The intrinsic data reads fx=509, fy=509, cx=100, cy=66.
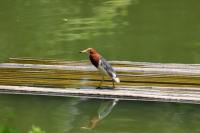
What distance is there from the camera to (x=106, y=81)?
5.28 m

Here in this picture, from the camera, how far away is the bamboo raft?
16.1 ft

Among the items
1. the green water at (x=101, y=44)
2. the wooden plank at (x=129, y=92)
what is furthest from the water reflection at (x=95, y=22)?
the wooden plank at (x=129, y=92)

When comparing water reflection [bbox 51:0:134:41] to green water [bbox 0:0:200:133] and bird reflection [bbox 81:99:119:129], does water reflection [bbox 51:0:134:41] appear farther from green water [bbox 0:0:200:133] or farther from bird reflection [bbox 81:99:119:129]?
bird reflection [bbox 81:99:119:129]

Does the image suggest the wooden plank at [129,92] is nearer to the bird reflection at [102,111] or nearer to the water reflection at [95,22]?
the bird reflection at [102,111]

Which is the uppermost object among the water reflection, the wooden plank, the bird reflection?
the water reflection

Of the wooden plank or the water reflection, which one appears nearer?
the wooden plank

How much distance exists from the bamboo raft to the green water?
3.2 inches

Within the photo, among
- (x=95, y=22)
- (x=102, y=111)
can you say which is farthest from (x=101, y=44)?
(x=102, y=111)

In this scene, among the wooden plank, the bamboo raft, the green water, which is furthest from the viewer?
the bamboo raft

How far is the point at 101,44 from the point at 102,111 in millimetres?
2344

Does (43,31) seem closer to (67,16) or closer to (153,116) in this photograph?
(67,16)

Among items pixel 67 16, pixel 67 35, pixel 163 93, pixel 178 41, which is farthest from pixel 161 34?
pixel 163 93

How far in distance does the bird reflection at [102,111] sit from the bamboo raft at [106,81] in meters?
0.05

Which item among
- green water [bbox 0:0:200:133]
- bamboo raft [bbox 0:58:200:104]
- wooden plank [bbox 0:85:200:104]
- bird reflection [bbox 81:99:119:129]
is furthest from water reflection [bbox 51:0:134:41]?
bird reflection [bbox 81:99:119:129]
